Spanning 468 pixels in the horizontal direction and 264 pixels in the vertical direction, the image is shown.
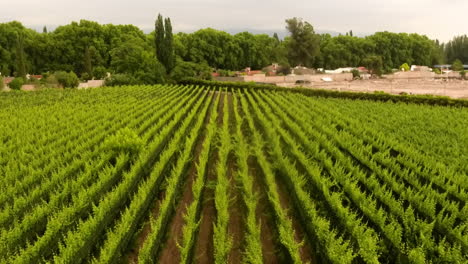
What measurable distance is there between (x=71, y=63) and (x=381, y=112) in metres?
74.4

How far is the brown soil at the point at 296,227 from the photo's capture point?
7560 millimetres

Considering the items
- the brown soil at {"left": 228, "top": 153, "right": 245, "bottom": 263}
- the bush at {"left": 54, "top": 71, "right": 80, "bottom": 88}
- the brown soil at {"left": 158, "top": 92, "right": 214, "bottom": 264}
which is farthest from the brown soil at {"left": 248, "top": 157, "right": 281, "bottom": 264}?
the bush at {"left": 54, "top": 71, "right": 80, "bottom": 88}

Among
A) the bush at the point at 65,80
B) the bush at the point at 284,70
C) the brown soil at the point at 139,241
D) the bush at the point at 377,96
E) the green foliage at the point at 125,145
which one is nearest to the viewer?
the brown soil at the point at 139,241

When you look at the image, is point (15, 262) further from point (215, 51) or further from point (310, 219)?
point (215, 51)

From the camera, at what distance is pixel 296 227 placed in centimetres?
874

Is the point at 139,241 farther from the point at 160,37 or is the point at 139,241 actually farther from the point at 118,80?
the point at 160,37

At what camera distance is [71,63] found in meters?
75.9

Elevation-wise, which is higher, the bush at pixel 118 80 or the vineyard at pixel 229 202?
the bush at pixel 118 80

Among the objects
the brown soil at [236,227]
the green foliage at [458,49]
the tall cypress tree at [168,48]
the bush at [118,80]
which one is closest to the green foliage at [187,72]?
the tall cypress tree at [168,48]

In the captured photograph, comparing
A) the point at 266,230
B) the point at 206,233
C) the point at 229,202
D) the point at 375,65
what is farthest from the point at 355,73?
the point at 206,233

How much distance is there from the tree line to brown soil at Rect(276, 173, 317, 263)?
46.6 metres

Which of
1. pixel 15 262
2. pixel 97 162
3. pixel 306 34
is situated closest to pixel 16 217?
pixel 15 262

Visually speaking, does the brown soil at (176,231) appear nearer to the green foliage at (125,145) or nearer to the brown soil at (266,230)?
the brown soil at (266,230)

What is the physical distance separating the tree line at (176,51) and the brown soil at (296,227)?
46.6m
